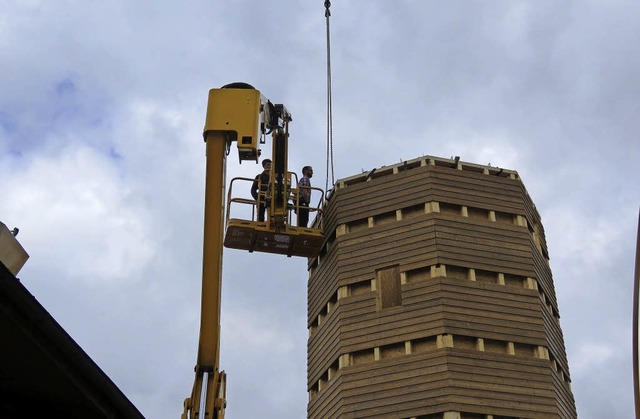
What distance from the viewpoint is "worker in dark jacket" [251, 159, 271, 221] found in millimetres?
19625

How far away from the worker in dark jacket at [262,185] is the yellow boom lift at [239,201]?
0.39 ft

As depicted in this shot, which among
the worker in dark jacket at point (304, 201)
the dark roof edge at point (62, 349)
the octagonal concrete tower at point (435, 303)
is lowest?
the dark roof edge at point (62, 349)

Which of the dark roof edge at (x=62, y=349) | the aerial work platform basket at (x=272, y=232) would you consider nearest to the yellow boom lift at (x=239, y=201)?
the aerial work platform basket at (x=272, y=232)

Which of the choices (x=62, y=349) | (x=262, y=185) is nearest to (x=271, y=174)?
(x=262, y=185)

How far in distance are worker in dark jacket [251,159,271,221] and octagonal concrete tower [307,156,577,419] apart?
67.7 inches

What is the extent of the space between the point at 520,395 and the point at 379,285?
3.80 meters

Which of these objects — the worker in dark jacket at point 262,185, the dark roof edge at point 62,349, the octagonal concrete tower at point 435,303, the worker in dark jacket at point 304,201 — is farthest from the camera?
the worker in dark jacket at point 304,201

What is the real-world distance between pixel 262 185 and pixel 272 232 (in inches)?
46.8

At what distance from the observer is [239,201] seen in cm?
1967

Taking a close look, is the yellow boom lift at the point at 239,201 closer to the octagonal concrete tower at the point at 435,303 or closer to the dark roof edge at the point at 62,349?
the octagonal concrete tower at the point at 435,303

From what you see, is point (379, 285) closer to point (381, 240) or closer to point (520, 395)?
point (381, 240)

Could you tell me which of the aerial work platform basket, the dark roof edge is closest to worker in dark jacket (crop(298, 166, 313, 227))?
the aerial work platform basket

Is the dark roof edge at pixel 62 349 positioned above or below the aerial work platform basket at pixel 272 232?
below

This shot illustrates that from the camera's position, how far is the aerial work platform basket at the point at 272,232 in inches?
758
